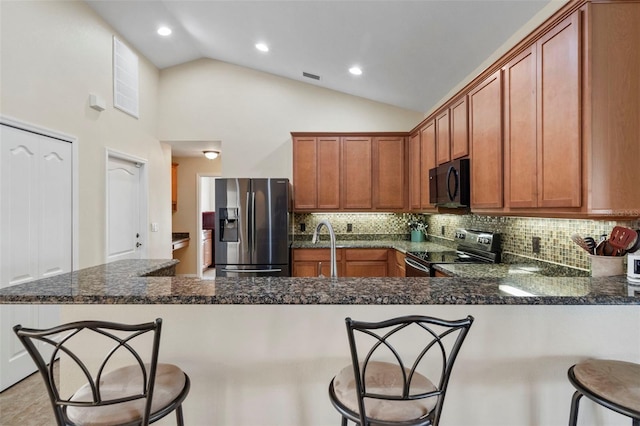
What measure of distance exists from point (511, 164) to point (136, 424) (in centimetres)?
237

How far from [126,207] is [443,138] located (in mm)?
3777

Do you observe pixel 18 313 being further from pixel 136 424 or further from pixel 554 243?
pixel 554 243

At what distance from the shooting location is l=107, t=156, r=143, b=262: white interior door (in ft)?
12.1

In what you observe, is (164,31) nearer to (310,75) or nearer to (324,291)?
(310,75)

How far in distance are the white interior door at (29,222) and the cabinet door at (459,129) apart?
356 centimetres

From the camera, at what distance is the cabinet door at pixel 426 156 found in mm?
3535

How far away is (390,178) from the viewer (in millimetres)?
4383

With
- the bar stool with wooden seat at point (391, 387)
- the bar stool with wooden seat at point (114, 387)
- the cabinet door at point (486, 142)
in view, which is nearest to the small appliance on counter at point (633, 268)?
the cabinet door at point (486, 142)

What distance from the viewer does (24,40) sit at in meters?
2.55

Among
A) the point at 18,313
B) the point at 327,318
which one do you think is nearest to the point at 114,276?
the point at 327,318

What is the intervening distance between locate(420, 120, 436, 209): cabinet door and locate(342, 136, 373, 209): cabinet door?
2.40 ft

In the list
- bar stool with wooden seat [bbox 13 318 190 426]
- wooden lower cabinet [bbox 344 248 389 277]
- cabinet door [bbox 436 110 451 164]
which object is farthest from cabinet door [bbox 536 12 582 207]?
wooden lower cabinet [bbox 344 248 389 277]

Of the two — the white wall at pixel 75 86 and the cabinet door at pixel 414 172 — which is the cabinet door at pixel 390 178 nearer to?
the cabinet door at pixel 414 172

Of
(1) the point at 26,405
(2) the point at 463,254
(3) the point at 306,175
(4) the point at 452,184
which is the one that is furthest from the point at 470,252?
(1) the point at 26,405
